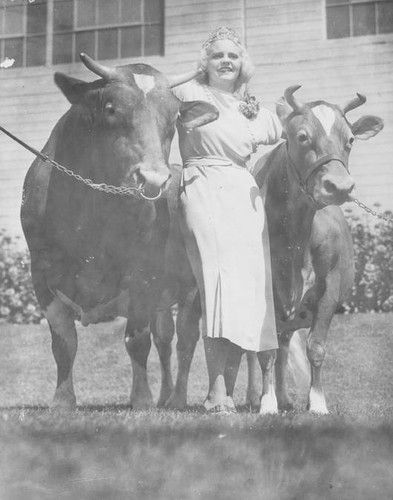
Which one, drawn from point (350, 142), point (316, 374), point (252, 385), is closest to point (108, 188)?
point (350, 142)

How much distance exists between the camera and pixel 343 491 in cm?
444

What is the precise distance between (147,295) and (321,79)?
187 cm

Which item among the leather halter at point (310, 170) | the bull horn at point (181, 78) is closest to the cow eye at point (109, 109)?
the bull horn at point (181, 78)

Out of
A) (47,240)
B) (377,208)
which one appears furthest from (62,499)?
(377,208)

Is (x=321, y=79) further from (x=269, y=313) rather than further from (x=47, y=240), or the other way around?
(x=47, y=240)

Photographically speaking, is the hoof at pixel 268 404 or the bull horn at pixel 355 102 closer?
the hoof at pixel 268 404

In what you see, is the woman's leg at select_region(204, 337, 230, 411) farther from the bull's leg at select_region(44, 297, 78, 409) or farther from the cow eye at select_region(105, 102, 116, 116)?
the cow eye at select_region(105, 102, 116, 116)

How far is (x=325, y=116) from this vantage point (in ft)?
19.1

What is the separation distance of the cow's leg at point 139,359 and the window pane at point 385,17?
2.50 metres

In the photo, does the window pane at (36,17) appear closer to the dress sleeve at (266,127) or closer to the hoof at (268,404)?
the dress sleeve at (266,127)

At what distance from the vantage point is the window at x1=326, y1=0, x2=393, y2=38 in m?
5.64

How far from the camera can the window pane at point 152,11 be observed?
589 cm

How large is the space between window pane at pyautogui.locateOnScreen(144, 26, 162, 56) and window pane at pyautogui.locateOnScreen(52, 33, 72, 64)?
0.52m

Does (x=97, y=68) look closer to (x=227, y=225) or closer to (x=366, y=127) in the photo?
(x=227, y=225)
